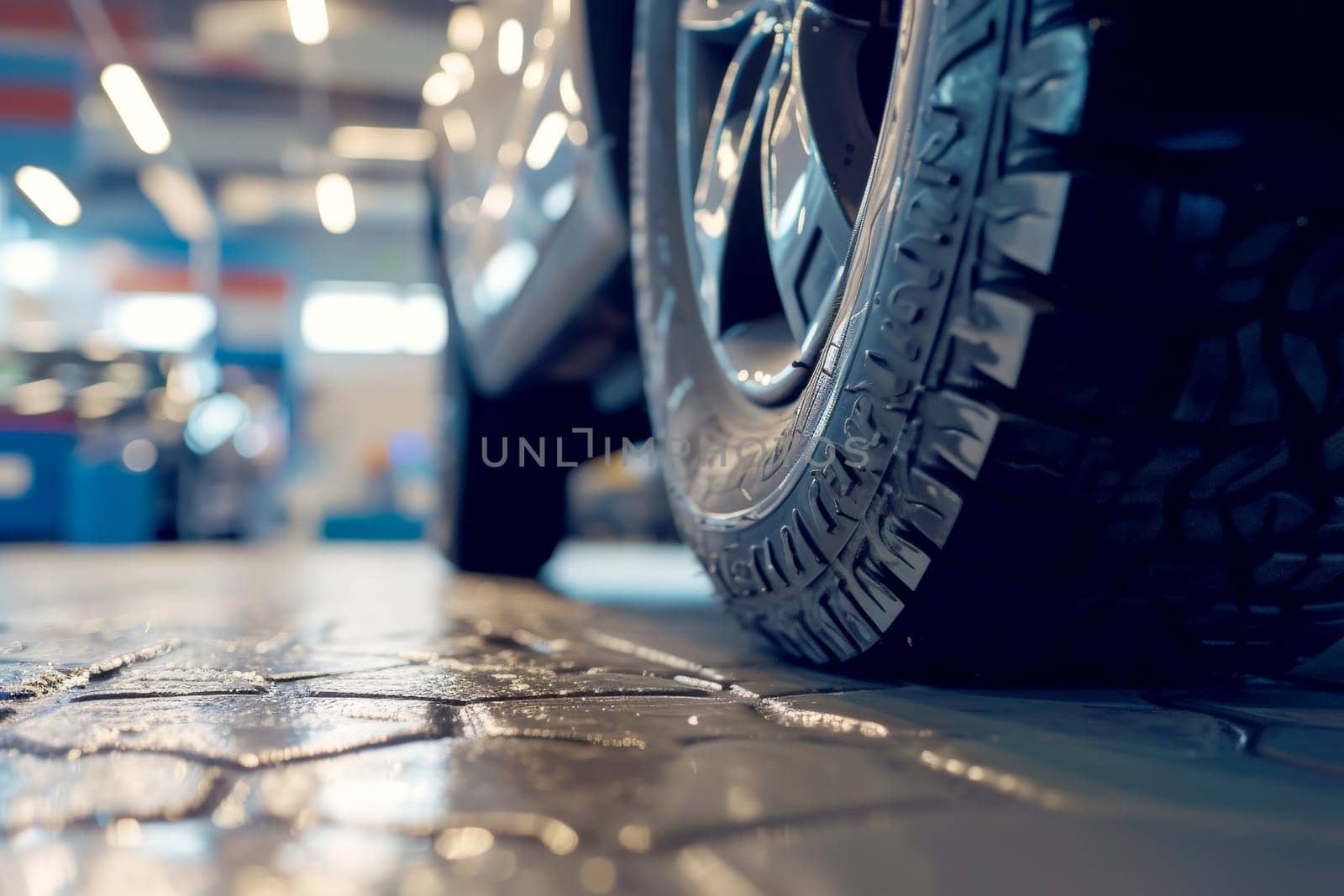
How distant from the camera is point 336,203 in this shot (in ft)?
35.8

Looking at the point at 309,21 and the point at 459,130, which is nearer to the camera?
the point at 459,130

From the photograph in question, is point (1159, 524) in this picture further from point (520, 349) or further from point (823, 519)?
point (520, 349)

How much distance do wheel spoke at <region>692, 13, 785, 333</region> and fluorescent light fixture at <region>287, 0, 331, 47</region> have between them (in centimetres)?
651

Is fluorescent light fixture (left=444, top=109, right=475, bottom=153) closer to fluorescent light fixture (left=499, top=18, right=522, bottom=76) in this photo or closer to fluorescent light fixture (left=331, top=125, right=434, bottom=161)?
fluorescent light fixture (left=499, top=18, right=522, bottom=76)

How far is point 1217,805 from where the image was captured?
45 cm

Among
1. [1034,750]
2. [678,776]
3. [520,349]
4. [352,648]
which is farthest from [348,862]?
[520,349]

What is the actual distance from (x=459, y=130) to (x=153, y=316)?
36.5ft

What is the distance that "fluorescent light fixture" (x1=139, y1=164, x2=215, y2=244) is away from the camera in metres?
10.0

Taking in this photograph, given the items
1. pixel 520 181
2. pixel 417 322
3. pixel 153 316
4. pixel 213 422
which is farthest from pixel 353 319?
pixel 520 181

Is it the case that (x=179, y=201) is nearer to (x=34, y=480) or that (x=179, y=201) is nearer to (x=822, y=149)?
(x=34, y=480)

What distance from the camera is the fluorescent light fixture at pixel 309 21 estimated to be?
643 centimetres

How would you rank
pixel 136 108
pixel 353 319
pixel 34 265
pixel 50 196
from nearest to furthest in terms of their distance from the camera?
pixel 136 108 → pixel 50 196 → pixel 34 265 → pixel 353 319

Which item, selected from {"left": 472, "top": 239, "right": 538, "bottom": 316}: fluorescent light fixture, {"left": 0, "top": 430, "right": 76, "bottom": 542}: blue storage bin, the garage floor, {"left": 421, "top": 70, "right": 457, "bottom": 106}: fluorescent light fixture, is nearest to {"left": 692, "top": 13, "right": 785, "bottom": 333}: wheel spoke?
the garage floor

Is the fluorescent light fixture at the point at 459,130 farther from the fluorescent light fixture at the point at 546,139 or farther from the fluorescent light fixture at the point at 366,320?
the fluorescent light fixture at the point at 366,320
